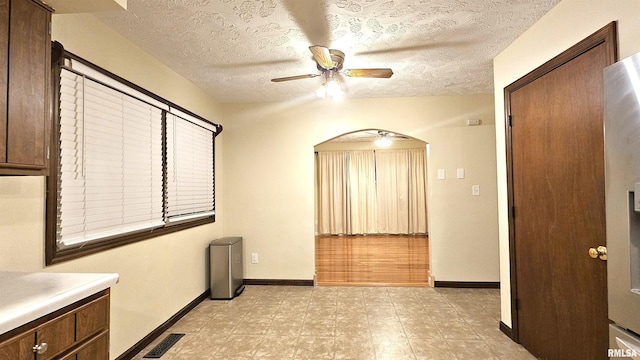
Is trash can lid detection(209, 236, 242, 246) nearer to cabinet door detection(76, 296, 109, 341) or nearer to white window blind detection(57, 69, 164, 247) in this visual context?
white window blind detection(57, 69, 164, 247)

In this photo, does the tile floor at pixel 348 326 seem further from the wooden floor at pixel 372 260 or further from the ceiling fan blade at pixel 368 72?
the ceiling fan blade at pixel 368 72

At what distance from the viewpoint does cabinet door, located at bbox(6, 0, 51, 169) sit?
52.3 inches

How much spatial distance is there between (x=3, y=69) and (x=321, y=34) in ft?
6.10

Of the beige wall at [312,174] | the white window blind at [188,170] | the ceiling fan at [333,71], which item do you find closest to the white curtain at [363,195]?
the beige wall at [312,174]

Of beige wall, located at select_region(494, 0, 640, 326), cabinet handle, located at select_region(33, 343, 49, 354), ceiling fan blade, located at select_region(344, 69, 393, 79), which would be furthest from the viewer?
ceiling fan blade, located at select_region(344, 69, 393, 79)

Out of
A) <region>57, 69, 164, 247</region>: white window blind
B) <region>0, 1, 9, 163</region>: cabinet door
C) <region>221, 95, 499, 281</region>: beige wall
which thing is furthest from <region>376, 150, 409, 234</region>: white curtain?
<region>0, 1, 9, 163</region>: cabinet door

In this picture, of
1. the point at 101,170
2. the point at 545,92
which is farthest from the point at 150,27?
the point at 545,92

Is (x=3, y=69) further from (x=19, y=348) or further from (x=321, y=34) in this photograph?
(x=321, y=34)

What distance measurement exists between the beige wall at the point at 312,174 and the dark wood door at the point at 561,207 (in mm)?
1530

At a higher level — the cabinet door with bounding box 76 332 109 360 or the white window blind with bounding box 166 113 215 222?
the white window blind with bounding box 166 113 215 222

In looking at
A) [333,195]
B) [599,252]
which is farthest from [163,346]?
[333,195]

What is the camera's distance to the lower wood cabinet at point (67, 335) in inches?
41.8

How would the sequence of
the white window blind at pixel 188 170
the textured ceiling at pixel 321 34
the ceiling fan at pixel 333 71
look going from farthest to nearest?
the white window blind at pixel 188 170, the ceiling fan at pixel 333 71, the textured ceiling at pixel 321 34

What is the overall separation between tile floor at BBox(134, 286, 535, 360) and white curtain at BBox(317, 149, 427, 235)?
4106mm
